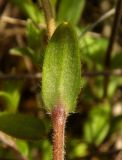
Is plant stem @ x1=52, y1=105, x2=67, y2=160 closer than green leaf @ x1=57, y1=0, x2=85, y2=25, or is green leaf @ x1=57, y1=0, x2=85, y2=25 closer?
plant stem @ x1=52, y1=105, x2=67, y2=160

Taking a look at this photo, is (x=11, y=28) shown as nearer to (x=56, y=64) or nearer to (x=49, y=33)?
(x=49, y=33)

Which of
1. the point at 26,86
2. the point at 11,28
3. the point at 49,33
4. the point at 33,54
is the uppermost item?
the point at 11,28

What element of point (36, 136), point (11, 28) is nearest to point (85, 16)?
point (11, 28)

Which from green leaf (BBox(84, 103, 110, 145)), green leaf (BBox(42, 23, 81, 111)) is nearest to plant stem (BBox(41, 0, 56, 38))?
green leaf (BBox(42, 23, 81, 111))

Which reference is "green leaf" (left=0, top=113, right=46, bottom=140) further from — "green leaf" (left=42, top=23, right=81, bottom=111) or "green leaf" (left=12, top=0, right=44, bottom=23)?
"green leaf" (left=12, top=0, right=44, bottom=23)

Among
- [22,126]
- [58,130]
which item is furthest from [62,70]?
[22,126]

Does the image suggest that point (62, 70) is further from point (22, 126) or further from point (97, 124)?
point (97, 124)

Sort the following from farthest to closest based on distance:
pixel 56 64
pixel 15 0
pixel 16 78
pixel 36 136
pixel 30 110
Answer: pixel 30 110 → pixel 16 78 → pixel 15 0 → pixel 36 136 → pixel 56 64
